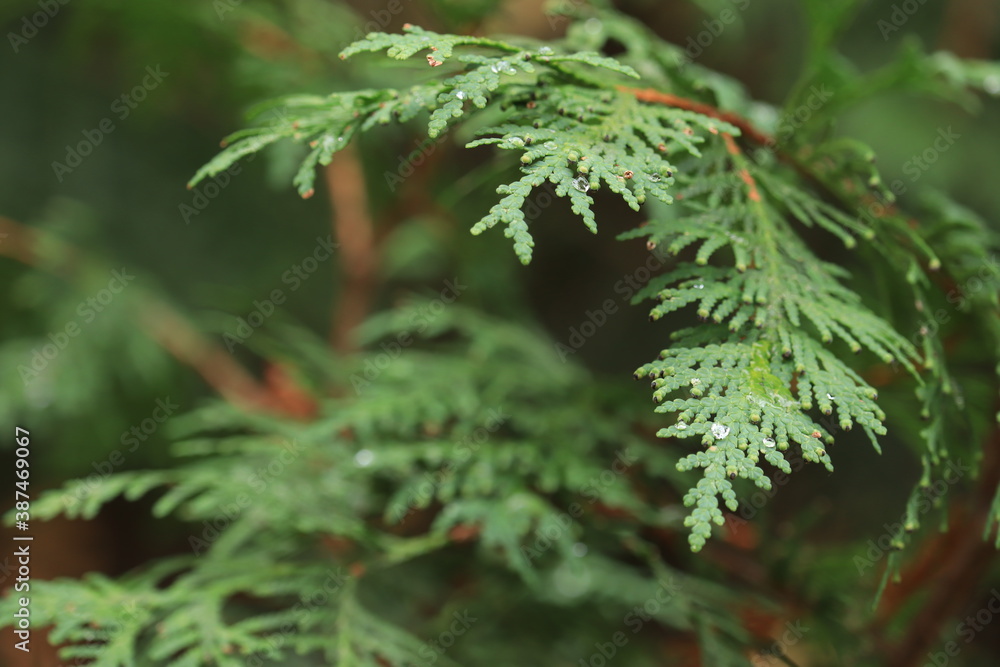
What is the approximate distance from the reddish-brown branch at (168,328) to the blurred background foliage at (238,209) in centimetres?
2

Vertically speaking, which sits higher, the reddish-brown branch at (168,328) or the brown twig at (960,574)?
the brown twig at (960,574)

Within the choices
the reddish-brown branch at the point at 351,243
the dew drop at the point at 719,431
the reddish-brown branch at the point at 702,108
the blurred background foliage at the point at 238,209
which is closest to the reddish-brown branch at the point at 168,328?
the blurred background foliage at the point at 238,209

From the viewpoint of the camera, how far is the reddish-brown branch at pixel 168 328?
2205mm

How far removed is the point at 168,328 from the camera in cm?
233

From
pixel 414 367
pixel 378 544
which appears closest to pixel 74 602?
pixel 378 544

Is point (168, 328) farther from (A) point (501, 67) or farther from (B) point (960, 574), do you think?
(B) point (960, 574)

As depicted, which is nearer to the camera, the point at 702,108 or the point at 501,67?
the point at 501,67

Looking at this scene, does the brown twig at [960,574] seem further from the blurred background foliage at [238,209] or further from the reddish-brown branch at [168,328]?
the reddish-brown branch at [168,328]

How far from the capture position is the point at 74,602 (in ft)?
4.32

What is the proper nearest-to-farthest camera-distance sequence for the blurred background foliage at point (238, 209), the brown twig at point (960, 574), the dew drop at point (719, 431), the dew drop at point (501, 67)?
the dew drop at point (719, 431) < the dew drop at point (501, 67) < the brown twig at point (960, 574) < the blurred background foliage at point (238, 209)

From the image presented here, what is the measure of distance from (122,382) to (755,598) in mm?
1893

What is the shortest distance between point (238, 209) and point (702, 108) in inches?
92.6

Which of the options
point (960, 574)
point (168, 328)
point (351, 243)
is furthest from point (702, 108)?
point (168, 328)

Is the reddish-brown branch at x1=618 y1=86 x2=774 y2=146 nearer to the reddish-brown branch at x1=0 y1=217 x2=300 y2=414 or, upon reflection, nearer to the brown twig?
the brown twig
